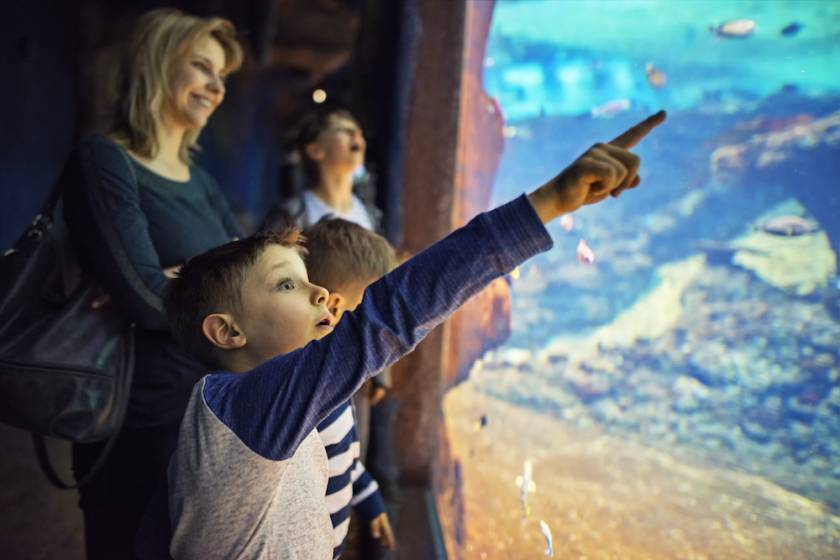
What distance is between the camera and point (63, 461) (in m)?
2.70

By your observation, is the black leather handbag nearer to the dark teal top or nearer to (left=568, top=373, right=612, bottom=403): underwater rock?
the dark teal top

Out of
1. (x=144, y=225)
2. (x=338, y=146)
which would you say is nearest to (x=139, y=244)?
(x=144, y=225)

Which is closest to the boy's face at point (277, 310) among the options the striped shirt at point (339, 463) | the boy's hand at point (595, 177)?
the striped shirt at point (339, 463)

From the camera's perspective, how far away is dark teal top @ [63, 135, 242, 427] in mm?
1349

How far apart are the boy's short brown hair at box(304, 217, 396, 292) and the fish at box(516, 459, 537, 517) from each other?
2.73 ft

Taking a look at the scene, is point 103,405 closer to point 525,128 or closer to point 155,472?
point 155,472

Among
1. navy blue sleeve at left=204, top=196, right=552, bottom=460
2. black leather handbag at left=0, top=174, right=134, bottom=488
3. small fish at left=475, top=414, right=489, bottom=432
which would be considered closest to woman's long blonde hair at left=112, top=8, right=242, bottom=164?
black leather handbag at left=0, top=174, right=134, bottom=488

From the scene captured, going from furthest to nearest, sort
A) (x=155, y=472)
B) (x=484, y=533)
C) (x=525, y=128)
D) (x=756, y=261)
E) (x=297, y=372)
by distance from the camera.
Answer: (x=484, y=533) < (x=525, y=128) < (x=155, y=472) < (x=756, y=261) < (x=297, y=372)

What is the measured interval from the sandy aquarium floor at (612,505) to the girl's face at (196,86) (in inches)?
56.9

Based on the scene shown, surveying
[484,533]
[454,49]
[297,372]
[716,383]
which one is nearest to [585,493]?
[716,383]

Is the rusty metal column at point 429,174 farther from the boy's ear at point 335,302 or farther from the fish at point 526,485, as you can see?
the boy's ear at point 335,302

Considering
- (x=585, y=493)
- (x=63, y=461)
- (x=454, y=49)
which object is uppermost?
(x=454, y=49)

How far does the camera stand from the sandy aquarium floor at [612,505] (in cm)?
97

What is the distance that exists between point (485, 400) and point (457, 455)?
1.64ft
